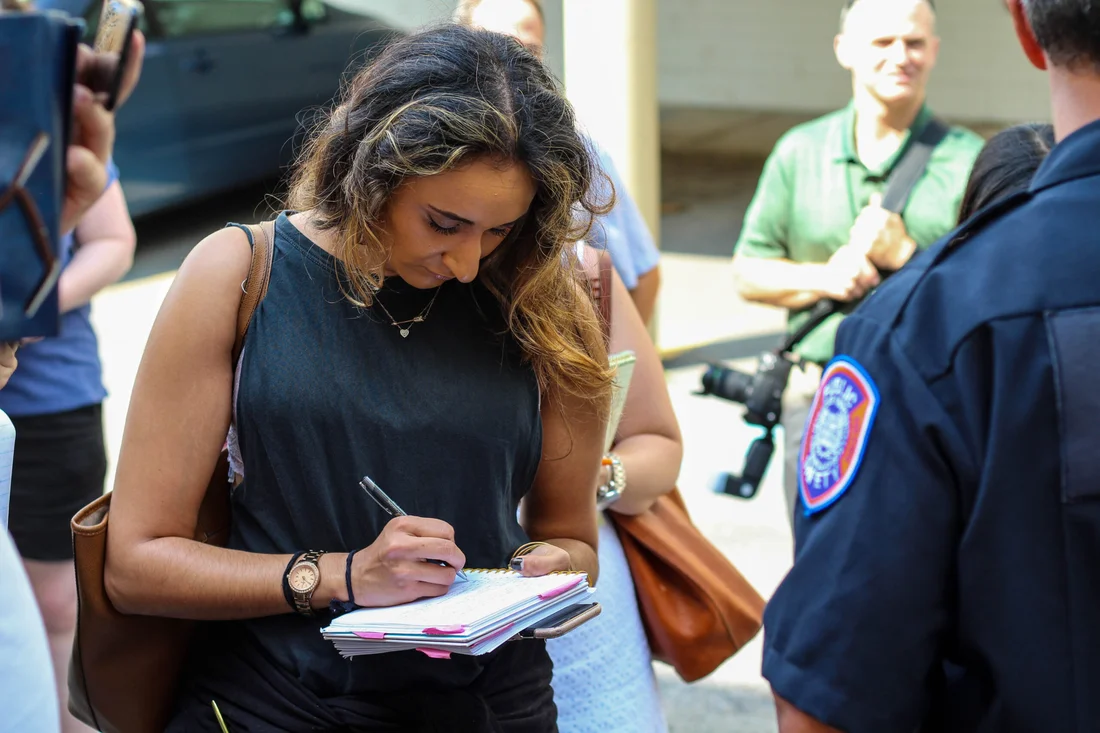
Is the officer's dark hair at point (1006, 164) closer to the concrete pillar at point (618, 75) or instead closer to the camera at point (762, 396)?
the camera at point (762, 396)

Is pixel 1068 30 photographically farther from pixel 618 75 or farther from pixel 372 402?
pixel 618 75

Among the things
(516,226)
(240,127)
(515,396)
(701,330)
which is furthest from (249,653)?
(240,127)

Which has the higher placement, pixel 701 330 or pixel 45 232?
pixel 45 232

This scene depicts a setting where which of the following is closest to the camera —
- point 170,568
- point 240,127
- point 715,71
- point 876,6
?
point 170,568

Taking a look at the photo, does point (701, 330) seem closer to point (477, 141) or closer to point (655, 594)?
point (655, 594)

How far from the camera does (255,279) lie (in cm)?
178

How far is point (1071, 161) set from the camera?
128 centimetres

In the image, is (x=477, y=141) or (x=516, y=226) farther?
(x=516, y=226)

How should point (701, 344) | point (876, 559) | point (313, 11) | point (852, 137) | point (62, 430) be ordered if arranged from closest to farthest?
point (876, 559) < point (62, 430) < point (852, 137) < point (701, 344) < point (313, 11)

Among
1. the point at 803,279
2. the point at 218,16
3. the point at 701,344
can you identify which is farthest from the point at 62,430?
the point at 218,16

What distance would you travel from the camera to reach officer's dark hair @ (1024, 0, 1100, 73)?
1.24m

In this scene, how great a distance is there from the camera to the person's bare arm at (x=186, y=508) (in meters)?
1.71

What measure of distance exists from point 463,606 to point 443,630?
0.29 ft

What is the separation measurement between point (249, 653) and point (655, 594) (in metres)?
0.77
